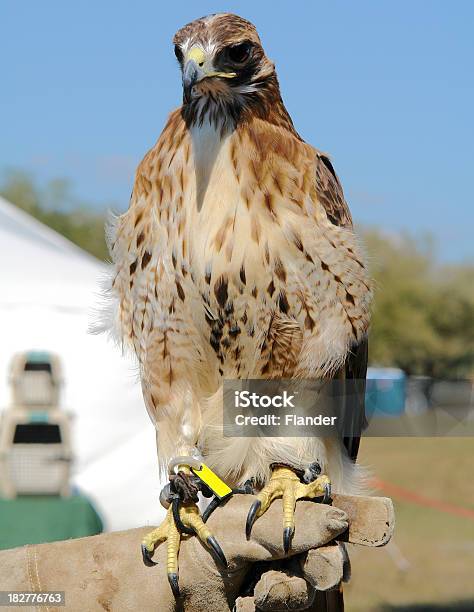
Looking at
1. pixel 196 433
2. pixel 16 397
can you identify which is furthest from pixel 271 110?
pixel 16 397

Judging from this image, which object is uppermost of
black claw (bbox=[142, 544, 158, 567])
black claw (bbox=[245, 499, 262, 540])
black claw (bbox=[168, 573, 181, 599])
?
black claw (bbox=[245, 499, 262, 540])

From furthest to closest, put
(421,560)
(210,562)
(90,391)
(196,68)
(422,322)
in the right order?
(422,322) < (421,560) < (90,391) < (210,562) < (196,68)

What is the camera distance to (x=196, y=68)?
393 centimetres

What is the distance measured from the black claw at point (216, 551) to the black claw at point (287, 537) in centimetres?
27

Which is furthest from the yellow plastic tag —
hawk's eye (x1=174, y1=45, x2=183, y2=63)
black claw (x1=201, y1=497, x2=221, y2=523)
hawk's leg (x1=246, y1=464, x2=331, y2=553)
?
hawk's eye (x1=174, y1=45, x2=183, y2=63)

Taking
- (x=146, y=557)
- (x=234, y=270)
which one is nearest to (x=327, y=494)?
(x=146, y=557)

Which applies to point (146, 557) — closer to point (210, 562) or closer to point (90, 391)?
point (210, 562)

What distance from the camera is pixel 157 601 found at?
416cm

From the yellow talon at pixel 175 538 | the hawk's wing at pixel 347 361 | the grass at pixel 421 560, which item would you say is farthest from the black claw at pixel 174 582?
the grass at pixel 421 560

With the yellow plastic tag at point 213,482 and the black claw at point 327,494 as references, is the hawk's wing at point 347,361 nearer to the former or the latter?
the black claw at point 327,494

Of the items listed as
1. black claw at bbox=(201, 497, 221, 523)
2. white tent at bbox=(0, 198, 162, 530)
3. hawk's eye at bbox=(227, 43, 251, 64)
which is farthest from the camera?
white tent at bbox=(0, 198, 162, 530)

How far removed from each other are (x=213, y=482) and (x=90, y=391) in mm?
5470

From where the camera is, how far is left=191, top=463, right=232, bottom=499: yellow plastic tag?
4254 millimetres

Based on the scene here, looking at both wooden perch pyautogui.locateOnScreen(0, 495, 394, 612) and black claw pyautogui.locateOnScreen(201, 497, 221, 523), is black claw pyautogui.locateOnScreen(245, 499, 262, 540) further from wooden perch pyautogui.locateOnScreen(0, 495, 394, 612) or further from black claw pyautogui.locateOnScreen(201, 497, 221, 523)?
black claw pyautogui.locateOnScreen(201, 497, 221, 523)
